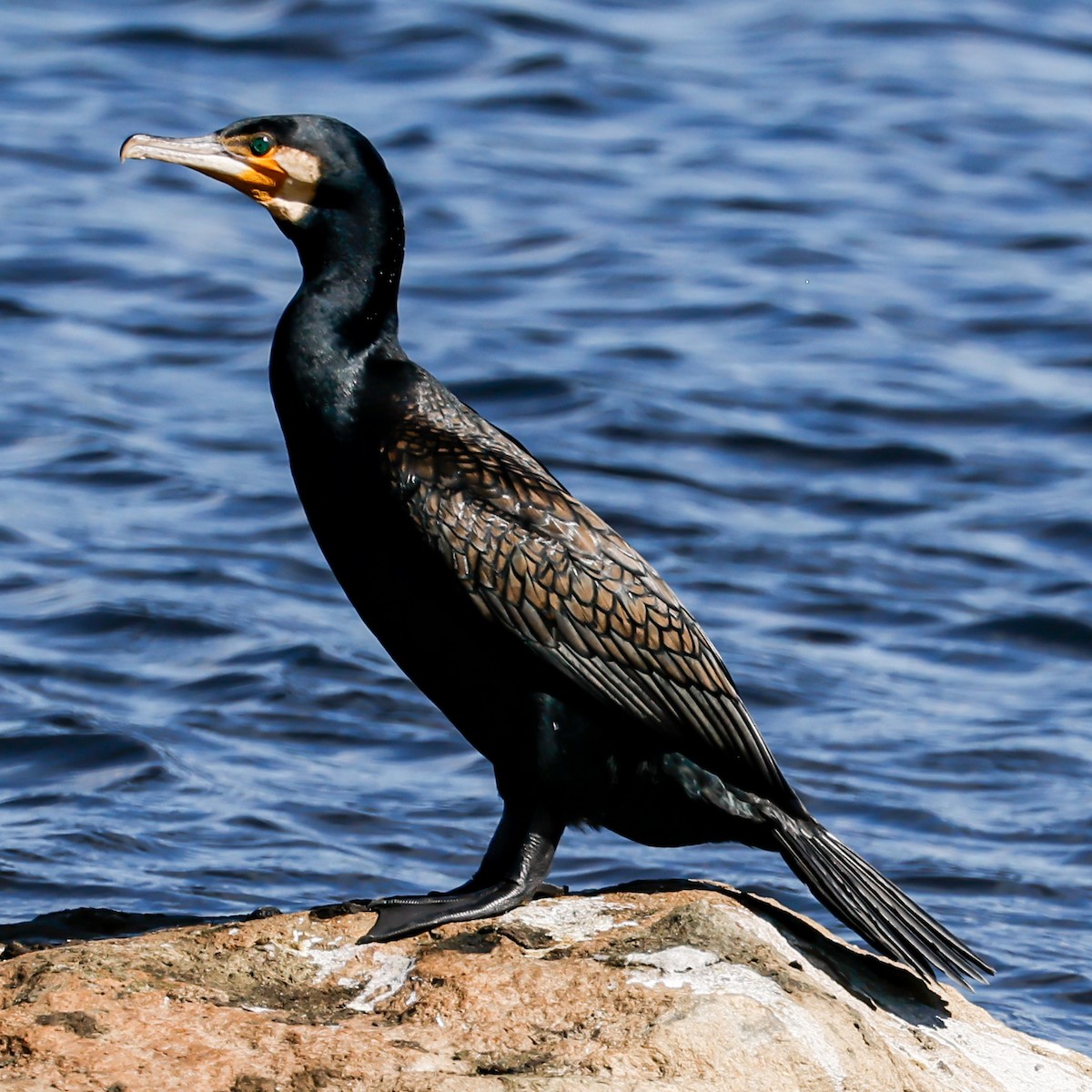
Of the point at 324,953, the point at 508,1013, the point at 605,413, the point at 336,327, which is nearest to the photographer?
the point at 508,1013

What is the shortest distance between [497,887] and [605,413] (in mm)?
7129

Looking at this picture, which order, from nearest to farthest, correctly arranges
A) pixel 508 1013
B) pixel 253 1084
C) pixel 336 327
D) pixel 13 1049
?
pixel 253 1084
pixel 13 1049
pixel 508 1013
pixel 336 327

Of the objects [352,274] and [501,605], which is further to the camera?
[352,274]

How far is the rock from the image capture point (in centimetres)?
407

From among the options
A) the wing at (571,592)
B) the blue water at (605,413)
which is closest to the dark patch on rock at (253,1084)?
the wing at (571,592)

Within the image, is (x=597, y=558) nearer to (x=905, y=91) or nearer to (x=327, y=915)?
(x=327, y=915)

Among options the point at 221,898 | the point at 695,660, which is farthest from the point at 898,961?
the point at 221,898

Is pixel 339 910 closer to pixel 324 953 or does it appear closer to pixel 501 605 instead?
pixel 324 953

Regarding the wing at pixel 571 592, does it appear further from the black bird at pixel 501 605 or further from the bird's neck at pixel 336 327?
the bird's neck at pixel 336 327

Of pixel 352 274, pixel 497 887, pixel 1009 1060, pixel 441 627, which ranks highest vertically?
pixel 352 274

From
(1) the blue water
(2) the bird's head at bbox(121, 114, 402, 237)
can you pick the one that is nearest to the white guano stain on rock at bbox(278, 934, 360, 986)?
(2) the bird's head at bbox(121, 114, 402, 237)

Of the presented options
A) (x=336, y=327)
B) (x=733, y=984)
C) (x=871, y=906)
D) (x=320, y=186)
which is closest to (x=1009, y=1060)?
(x=871, y=906)

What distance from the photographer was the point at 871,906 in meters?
5.15

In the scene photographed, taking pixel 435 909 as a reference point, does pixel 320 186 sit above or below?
above
